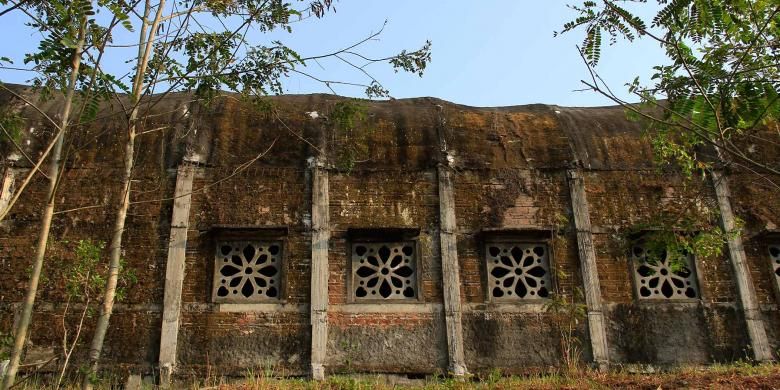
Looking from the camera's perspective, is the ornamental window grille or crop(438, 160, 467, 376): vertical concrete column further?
the ornamental window grille

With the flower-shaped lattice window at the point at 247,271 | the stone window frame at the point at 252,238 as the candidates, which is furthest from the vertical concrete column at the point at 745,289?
the flower-shaped lattice window at the point at 247,271

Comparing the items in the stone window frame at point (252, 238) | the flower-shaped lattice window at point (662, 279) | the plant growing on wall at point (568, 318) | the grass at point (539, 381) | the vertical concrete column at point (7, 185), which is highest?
the vertical concrete column at point (7, 185)

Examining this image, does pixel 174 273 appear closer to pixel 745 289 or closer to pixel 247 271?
pixel 247 271

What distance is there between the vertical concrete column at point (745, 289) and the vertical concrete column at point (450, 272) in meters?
3.48

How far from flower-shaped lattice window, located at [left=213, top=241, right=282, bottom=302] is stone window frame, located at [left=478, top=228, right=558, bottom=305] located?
2.79 m

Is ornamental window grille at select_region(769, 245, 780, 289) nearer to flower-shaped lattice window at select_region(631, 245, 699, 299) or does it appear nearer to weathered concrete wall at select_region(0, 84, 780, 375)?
weathered concrete wall at select_region(0, 84, 780, 375)

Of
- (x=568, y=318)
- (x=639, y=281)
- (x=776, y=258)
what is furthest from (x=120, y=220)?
(x=776, y=258)

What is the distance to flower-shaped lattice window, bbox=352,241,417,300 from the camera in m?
9.38

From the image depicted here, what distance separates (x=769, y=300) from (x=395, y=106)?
20.4 ft

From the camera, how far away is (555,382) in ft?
26.1

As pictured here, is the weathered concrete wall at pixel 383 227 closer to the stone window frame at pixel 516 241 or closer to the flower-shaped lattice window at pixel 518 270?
the stone window frame at pixel 516 241

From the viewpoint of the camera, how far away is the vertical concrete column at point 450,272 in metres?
8.96

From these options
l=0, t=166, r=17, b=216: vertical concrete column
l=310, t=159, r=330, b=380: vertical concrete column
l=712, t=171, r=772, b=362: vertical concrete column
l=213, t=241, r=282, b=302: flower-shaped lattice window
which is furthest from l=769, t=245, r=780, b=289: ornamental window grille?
l=0, t=166, r=17, b=216: vertical concrete column

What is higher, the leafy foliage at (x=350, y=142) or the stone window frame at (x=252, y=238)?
the leafy foliage at (x=350, y=142)
